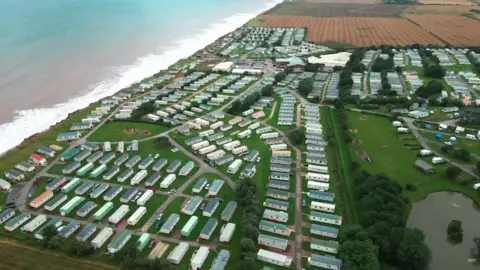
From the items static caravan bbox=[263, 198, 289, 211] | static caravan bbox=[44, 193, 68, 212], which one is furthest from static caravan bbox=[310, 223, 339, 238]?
static caravan bbox=[44, 193, 68, 212]

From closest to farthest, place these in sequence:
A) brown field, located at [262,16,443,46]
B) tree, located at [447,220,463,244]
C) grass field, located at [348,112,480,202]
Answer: tree, located at [447,220,463,244], grass field, located at [348,112,480,202], brown field, located at [262,16,443,46]

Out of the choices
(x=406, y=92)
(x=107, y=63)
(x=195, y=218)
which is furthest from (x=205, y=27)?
(x=195, y=218)

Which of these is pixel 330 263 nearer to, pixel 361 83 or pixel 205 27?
pixel 361 83

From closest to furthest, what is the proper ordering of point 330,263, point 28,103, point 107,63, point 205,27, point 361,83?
point 330,263 < point 28,103 < point 361,83 < point 107,63 < point 205,27

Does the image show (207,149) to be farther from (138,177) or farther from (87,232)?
(87,232)

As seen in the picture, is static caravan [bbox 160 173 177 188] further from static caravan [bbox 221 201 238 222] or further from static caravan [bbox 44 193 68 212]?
static caravan [bbox 44 193 68 212]

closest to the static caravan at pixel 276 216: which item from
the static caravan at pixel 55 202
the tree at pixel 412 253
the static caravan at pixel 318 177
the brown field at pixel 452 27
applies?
the static caravan at pixel 318 177
